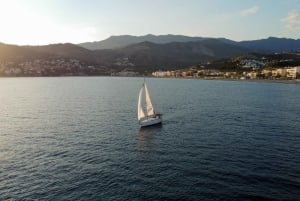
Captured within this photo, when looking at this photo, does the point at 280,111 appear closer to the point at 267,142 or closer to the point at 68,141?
the point at 267,142

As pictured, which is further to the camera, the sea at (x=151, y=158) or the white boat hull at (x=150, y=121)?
the white boat hull at (x=150, y=121)

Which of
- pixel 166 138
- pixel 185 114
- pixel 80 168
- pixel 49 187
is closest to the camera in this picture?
pixel 49 187

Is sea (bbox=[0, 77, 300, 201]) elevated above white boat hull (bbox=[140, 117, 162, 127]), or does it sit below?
below

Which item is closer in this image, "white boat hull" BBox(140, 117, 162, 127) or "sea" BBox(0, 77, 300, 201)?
"sea" BBox(0, 77, 300, 201)

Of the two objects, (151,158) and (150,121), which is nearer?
(151,158)

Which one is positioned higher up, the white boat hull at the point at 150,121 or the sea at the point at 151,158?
the white boat hull at the point at 150,121

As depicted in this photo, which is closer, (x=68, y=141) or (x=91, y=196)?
(x=91, y=196)

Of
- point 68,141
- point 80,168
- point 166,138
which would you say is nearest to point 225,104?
point 166,138

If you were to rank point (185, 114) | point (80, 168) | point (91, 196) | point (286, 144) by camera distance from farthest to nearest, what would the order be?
point (185, 114) → point (286, 144) → point (80, 168) → point (91, 196)

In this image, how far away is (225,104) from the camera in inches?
5162

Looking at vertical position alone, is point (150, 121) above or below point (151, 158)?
above

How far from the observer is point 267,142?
67.6 meters

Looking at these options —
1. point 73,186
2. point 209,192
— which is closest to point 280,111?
point 209,192

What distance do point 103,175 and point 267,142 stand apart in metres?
34.8
